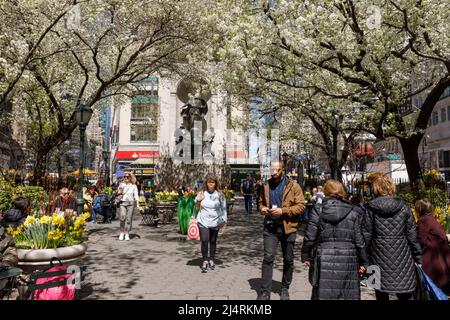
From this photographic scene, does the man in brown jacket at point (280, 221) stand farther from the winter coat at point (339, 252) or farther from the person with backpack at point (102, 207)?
the person with backpack at point (102, 207)

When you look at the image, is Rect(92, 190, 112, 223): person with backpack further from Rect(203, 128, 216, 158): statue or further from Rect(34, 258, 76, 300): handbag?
Rect(34, 258, 76, 300): handbag

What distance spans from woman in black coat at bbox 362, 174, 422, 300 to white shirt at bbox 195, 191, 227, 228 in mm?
3614

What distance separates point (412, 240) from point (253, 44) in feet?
25.7

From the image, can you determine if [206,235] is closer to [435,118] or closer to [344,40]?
[344,40]

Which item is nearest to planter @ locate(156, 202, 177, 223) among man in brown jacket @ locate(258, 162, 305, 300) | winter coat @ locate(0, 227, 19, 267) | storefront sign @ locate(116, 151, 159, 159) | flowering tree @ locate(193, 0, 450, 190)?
flowering tree @ locate(193, 0, 450, 190)

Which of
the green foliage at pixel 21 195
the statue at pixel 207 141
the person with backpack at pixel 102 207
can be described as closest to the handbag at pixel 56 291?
the green foliage at pixel 21 195

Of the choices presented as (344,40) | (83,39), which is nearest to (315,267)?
(344,40)

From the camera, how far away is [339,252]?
13.8 ft

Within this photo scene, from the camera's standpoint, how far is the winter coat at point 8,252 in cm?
531

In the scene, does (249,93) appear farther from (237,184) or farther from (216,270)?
(237,184)

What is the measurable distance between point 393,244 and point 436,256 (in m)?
1.62

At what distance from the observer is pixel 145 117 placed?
51312 millimetres

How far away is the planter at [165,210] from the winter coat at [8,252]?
34.2 ft

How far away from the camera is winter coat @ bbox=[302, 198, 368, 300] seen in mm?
4195
